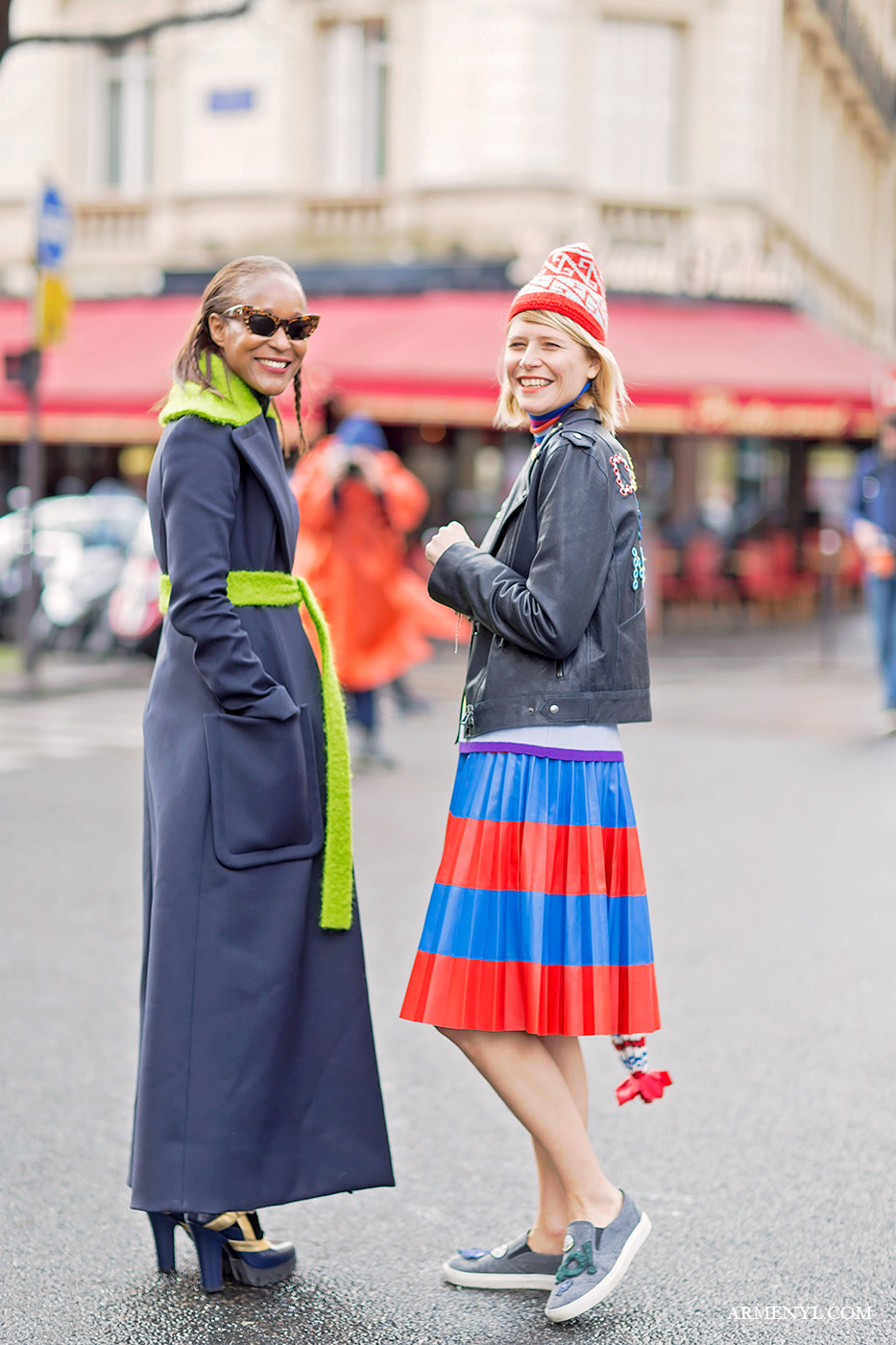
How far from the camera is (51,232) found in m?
13.6

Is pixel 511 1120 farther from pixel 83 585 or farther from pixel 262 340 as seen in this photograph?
pixel 83 585

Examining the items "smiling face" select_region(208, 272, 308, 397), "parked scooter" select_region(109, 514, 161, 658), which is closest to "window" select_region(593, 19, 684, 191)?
"parked scooter" select_region(109, 514, 161, 658)

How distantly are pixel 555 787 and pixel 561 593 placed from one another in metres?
0.37

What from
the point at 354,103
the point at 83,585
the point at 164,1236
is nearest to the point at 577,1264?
the point at 164,1236

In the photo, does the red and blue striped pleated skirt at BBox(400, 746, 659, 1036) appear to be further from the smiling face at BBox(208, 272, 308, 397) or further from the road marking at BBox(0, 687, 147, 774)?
the road marking at BBox(0, 687, 147, 774)

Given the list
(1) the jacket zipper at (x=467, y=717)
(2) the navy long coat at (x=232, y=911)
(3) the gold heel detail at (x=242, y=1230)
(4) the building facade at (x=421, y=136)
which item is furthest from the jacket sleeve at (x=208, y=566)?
(4) the building facade at (x=421, y=136)

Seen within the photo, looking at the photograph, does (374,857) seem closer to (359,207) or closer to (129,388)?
(129,388)

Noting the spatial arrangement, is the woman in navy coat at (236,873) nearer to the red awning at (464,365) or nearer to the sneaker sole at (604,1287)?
the sneaker sole at (604,1287)

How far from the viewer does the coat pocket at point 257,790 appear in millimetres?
3211

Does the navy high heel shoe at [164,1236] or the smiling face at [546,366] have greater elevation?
the smiling face at [546,366]

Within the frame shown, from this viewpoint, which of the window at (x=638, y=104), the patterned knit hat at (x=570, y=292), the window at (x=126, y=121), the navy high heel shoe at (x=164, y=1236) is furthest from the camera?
the window at (x=126, y=121)

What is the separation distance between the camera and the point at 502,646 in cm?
324

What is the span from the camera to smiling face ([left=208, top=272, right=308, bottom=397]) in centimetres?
326

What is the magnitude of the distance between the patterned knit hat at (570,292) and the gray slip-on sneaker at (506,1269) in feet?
5.82
